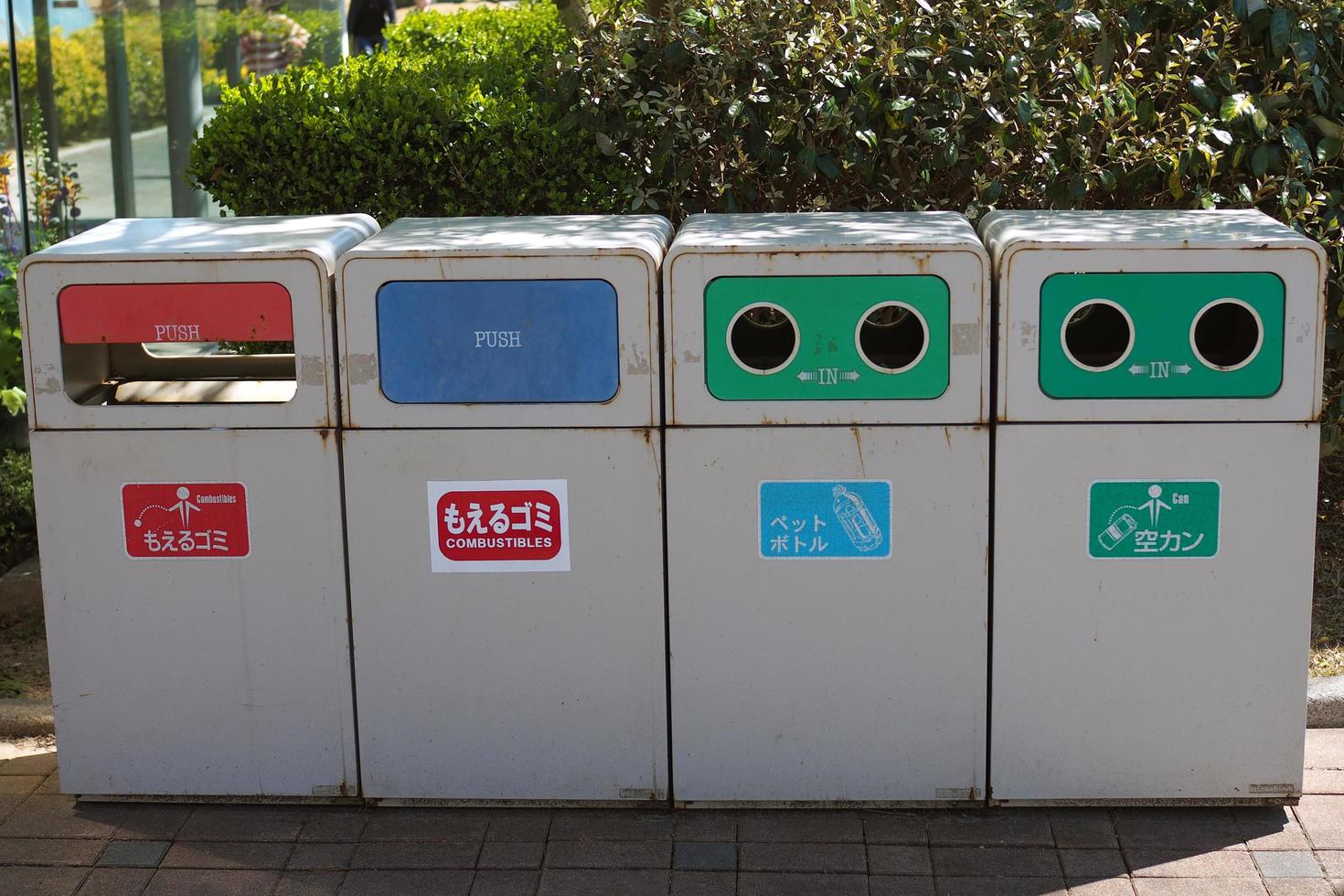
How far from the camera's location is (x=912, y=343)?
4.17m

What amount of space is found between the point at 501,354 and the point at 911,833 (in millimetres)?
1503

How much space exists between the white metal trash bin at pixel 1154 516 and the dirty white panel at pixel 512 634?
0.86 m

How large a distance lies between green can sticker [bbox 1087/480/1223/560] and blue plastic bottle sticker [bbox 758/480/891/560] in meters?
0.49

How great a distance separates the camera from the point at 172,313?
3506mm

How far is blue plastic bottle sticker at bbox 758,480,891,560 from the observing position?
137 inches

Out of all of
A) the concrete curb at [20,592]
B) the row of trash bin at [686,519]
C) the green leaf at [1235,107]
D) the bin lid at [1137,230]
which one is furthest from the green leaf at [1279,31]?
the concrete curb at [20,592]

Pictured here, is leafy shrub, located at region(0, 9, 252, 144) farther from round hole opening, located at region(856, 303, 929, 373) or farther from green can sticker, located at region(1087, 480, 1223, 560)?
green can sticker, located at region(1087, 480, 1223, 560)

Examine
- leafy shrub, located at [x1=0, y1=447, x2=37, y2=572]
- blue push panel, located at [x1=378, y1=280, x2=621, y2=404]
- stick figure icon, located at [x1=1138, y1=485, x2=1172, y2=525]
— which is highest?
blue push panel, located at [x1=378, y1=280, x2=621, y2=404]

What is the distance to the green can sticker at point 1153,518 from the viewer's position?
3465 millimetres

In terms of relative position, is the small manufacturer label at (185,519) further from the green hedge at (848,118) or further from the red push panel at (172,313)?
the green hedge at (848,118)

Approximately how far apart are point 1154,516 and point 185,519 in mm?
2280

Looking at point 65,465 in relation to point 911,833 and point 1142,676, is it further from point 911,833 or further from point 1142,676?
point 1142,676

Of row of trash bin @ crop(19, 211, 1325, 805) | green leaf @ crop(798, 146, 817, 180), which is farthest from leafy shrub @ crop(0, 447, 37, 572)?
green leaf @ crop(798, 146, 817, 180)

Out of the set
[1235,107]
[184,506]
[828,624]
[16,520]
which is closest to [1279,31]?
[1235,107]
